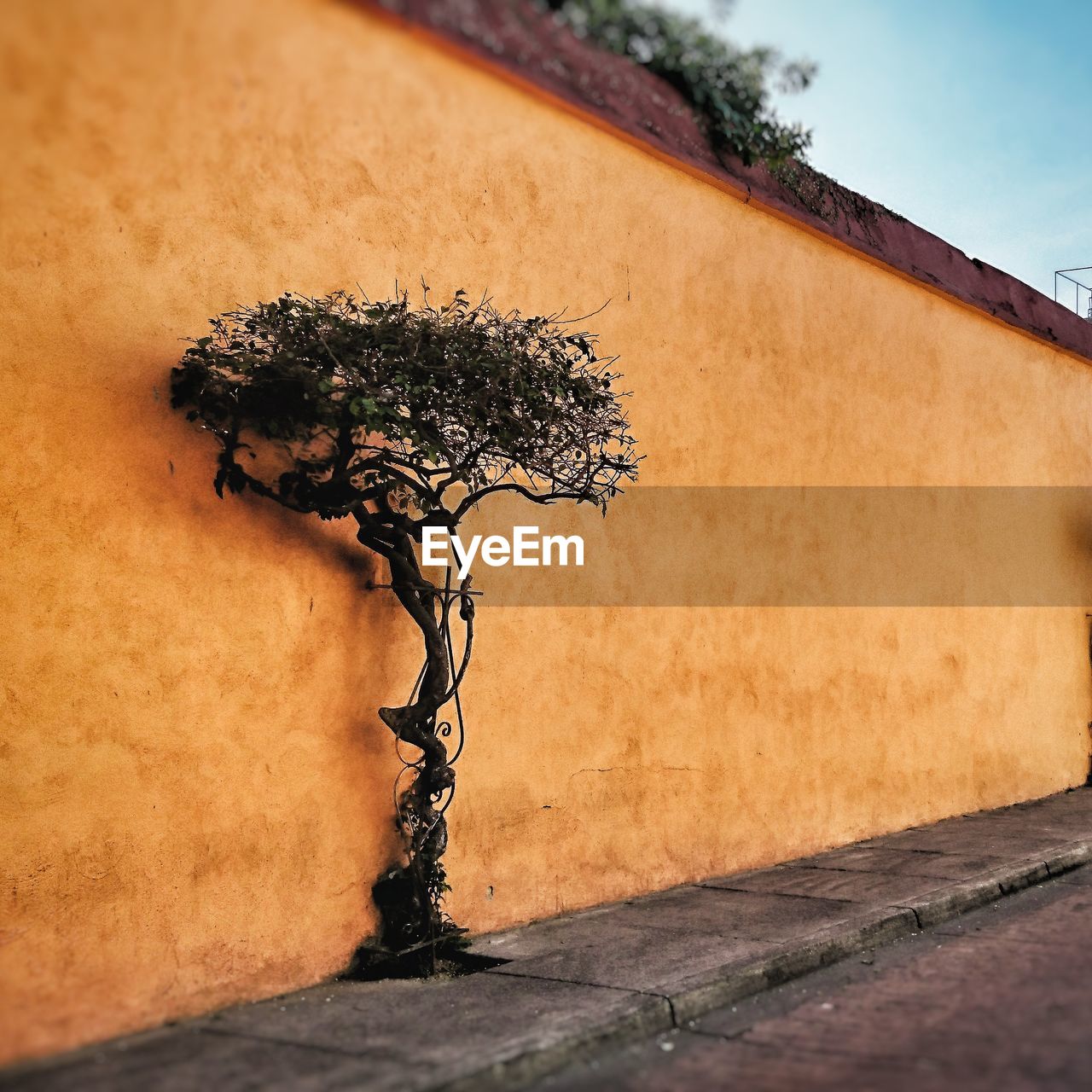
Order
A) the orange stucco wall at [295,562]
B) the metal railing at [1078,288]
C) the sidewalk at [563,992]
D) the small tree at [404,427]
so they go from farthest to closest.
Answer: the metal railing at [1078,288] < the small tree at [404,427] < the orange stucco wall at [295,562] < the sidewalk at [563,992]

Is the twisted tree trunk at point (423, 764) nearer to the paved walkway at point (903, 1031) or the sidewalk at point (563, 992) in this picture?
the sidewalk at point (563, 992)

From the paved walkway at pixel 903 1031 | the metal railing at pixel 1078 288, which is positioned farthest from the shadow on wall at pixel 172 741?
the metal railing at pixel 1078 288

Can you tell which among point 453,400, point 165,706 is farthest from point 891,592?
point 165,706

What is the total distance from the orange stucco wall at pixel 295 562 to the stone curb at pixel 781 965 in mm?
1238

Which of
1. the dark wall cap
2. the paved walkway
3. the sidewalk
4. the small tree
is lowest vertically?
Answer: the paved walkway

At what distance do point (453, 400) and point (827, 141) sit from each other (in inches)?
114

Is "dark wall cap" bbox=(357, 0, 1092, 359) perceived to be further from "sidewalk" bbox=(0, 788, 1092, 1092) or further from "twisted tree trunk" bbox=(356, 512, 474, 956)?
"sidewalk" bbox=(0, 788, 1092, 1092)

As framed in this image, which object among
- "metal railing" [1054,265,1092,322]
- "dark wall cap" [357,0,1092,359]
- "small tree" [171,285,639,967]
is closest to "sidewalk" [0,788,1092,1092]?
"small tree" [171,285,639,967]

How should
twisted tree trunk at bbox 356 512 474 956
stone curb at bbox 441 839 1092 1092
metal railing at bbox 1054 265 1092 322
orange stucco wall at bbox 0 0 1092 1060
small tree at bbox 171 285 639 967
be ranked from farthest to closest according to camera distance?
metal railing at bbox 1054 265 1092 322, twisted tree trunk at bbox 356 512 474 956, small tree at bbox 171 285 639 967, orange stucco wall at bbox 0 0 1092 1060, stone curb at bbox 441 839 1092 1092

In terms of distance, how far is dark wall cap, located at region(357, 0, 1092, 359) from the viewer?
4211 millimetres

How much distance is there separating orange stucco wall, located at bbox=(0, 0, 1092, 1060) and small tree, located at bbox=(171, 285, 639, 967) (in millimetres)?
184

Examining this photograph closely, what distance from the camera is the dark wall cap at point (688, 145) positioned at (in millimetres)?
4211

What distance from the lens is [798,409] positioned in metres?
8.09

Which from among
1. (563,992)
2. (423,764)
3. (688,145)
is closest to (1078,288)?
(688,145)
